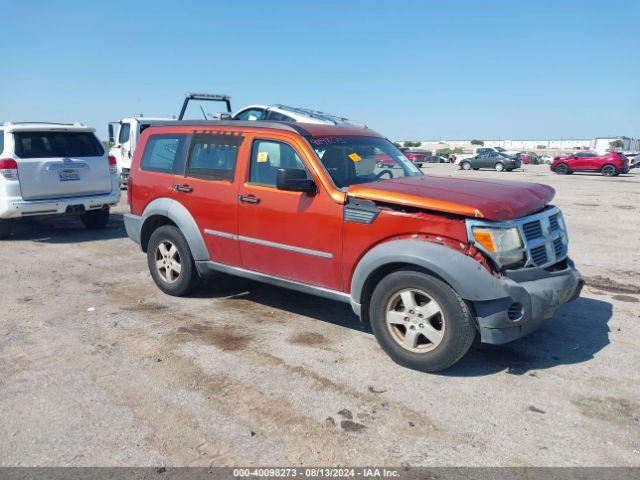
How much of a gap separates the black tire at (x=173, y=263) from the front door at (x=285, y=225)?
2.76ft

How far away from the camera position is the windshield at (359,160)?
4656 millimetres

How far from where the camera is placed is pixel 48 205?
8469 mm

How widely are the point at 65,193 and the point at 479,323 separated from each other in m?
7.52

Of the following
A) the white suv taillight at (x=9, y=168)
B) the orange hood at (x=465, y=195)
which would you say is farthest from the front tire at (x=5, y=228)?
the orange hood at (x=465, y=195)

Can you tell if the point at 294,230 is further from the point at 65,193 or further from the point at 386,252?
the point at 65,193

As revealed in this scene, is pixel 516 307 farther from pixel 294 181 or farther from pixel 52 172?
pixel 52 172

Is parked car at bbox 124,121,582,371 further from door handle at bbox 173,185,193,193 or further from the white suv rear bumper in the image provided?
the white suv rear bumper

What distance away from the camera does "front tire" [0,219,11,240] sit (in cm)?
876

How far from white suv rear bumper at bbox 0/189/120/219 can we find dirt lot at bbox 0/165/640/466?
2702 millimetres

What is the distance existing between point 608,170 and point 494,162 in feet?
27.6

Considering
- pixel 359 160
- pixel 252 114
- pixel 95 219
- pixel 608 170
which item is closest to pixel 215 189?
pixel 359 160

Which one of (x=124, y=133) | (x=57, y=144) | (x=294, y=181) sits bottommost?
(x=294, y=181)

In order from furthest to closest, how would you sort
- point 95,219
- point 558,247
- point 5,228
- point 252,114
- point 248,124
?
point 252,114 < point 95,219 < point 5,228 < point 248,124 < point 558,247

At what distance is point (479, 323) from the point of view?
3.75 metres
